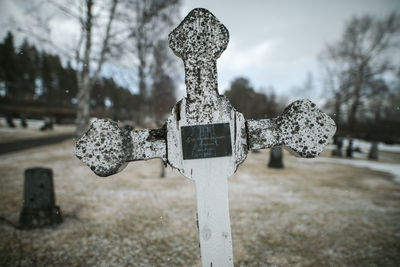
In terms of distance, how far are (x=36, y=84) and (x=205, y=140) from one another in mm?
52851

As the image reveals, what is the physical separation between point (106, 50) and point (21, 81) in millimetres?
38699

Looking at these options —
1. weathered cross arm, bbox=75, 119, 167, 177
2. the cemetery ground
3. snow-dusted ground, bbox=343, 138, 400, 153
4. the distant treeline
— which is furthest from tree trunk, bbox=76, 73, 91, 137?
snow-dusted ground, bbox=343, 138, 400, 153

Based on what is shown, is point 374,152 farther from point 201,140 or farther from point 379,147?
A: point 201,140

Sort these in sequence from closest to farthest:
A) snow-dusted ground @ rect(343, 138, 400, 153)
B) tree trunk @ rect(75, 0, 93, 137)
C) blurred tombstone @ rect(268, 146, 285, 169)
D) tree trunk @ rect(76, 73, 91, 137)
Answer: blurred tombstone @ rect(268, 146, 285, 169) → tree trunk @ rect(75, 0, 93, 137) → tree trunk @ rect(76, 73, 91, 137) → snow-dusted ground @ rect(343, 138, 400, 153)

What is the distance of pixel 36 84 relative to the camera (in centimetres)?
4216

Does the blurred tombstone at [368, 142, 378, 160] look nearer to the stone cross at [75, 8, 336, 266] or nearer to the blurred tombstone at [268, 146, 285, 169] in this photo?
the blurred tombstone at [268, 146, 285, 169]

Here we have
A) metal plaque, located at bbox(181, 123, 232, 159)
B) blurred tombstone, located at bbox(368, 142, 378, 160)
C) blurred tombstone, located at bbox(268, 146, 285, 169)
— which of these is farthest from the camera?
blurred tombstone, located at bbox(368, 142, 378, 160)

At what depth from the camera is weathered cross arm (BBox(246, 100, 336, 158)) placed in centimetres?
154

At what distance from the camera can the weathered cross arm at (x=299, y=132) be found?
1.54 metres

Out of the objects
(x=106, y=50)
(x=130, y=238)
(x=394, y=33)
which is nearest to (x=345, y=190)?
(x=130, y=238)

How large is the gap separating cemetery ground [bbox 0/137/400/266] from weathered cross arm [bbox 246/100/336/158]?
207 centimetres

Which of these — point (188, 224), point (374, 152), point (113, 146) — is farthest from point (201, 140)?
point (374, 152)

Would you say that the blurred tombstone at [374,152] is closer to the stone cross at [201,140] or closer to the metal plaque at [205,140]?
the stone cross at [201,140]

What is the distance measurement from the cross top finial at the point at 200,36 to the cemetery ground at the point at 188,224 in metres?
2.66
